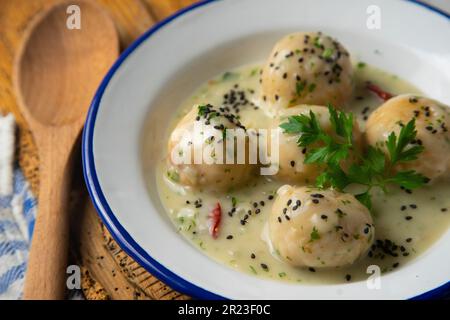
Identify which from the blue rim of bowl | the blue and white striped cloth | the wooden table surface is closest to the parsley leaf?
the blue rim of bowl

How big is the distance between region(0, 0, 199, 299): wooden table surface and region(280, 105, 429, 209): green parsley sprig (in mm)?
763

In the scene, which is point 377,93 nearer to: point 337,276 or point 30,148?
point 337,276

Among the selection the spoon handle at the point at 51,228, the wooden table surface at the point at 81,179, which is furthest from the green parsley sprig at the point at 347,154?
the spoon handle at the point at 51,228

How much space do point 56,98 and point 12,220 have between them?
69cm

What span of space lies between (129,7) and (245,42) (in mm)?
773

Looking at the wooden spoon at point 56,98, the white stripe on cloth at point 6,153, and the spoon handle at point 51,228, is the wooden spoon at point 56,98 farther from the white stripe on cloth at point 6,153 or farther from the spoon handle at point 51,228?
the white stripe on cloth at point 6,153

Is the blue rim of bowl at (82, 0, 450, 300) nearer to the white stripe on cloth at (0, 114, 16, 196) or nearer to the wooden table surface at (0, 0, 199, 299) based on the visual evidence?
the wooden table surface at (0, 0, 199, 299)

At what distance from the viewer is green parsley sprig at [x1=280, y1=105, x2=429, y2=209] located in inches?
93.0

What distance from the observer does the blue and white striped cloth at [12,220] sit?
250 centimetres

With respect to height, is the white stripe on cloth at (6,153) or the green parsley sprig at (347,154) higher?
the white stripe on cloth at (6,153)

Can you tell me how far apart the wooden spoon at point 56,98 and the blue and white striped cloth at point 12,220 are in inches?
5.0

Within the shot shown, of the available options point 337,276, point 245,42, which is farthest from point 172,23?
point 337,276

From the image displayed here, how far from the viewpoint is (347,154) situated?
2402 millimetres
